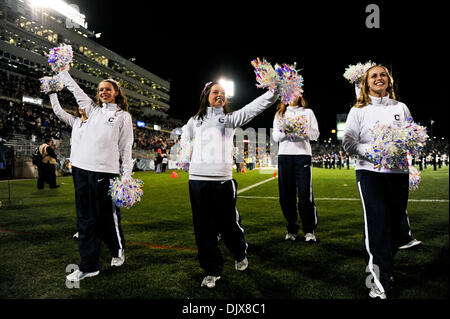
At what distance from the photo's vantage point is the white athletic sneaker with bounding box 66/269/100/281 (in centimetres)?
287

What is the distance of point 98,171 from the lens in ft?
10.2

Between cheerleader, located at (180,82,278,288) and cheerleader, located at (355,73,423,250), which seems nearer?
cheerleader, located at (180,82,278,288)

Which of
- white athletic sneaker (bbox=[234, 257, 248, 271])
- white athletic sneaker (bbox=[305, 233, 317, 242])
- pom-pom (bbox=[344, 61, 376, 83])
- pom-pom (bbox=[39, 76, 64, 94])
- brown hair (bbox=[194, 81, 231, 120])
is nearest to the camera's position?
brown hair (bbox=[194, 81, 231, 120])

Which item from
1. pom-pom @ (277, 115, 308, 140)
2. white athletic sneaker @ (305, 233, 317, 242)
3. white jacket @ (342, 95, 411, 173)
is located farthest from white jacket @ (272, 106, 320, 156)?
white jacket @ (342, 95, 411, 173)

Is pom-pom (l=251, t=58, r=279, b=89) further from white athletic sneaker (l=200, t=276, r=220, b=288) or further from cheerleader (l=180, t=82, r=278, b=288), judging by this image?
white athletic sneaker (l=200, t=276, r=220, b=288)

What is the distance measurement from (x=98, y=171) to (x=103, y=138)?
344 millimetres

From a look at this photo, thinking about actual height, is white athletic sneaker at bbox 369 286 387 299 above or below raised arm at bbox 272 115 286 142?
below

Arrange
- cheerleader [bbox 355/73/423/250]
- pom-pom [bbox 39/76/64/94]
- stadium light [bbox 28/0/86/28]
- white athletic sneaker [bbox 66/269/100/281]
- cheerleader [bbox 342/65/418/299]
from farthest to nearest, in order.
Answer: stadium light [bbox 28/0/86/28] → cheerleader [bbox 355/73/423/250] → pom-pom [bbox 39/76/64/94] → white athletic sneaker [bbox 66/269/100/281] → cheerleader [bbox 342/65/418/299]

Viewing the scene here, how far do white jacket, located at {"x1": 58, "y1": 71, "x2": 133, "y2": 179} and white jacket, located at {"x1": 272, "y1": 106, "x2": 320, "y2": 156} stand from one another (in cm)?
212

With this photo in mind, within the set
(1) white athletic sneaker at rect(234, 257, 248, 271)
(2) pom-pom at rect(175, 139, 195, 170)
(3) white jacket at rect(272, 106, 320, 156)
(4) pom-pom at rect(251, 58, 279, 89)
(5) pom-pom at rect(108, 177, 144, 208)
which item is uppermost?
(4) pom-pom at rect(251, 58, 279, 89)

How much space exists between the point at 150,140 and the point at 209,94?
46.2m

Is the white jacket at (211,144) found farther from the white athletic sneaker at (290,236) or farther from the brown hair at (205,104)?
the white athletic sneaker at (290,236)

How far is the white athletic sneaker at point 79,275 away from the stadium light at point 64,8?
5282 cm
